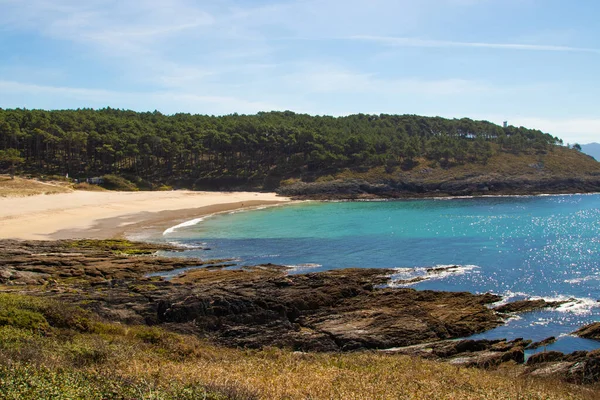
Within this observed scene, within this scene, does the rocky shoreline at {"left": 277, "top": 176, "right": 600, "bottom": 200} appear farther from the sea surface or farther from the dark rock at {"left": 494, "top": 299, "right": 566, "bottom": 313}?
the dark rock at {"left": 494, "top": 299, "right": 566, "bottom": 313}

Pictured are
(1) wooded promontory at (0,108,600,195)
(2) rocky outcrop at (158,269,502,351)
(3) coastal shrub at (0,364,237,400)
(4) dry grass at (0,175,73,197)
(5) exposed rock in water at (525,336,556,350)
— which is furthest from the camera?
(1) wooded promontory at (0,108,600,195)

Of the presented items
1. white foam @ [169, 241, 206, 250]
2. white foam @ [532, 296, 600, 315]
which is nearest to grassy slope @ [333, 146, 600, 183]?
white foam @ [169, 241, 206, 250]

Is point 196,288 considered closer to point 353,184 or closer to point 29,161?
point 353,184

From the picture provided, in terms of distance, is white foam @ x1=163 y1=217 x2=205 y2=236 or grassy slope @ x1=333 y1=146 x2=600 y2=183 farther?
grassy slope @ x1=333 y1=146 x2=600 y2=183

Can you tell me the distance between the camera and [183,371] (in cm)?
1434

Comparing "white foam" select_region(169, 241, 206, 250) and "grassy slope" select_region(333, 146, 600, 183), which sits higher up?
"grassy slope" select_region(333, 146, 600, 183)

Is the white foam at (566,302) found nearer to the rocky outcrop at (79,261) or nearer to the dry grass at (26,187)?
the rocky outcrop at (79,261)

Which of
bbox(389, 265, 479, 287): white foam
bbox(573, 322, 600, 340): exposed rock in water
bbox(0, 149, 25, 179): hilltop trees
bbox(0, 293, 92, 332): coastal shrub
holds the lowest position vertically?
bbox(573, 322, 600, 340): exposed rock in water

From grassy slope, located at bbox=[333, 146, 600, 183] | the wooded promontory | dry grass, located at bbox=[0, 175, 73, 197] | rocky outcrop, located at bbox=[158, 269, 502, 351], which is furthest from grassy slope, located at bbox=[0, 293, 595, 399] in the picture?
grassy slope, located at bbox=[333, 146, 600, 183]

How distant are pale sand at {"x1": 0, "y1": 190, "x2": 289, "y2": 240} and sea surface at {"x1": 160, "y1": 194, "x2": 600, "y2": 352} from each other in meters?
5.08

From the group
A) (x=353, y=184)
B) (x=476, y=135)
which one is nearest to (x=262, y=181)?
(x=353, y=184)

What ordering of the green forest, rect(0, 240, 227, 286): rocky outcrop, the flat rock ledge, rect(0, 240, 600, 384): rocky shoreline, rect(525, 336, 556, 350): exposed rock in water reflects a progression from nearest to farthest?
the flat rock ledge → rect(0, 240, 600, 384): rocky shoreline → rect(525, 336, 556, 350): exposed rock in water → rect(0, 240, 227, 286): rocky outcrop → the green forest

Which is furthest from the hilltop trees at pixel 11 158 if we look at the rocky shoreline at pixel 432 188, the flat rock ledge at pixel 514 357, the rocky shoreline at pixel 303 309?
the flat rock ledge at pixel 514 357

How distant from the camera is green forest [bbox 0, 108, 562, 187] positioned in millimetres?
97312
